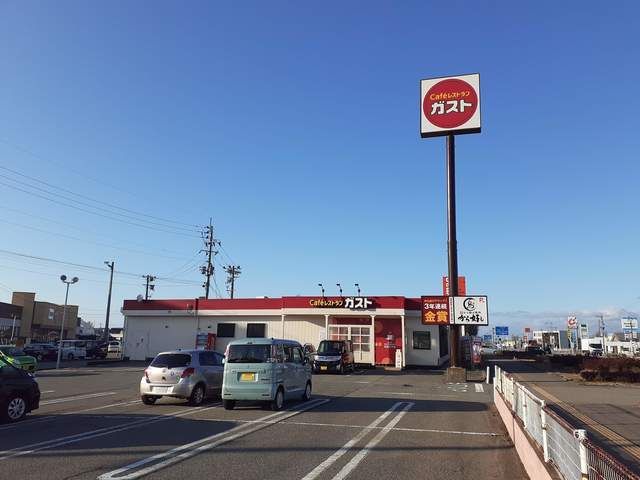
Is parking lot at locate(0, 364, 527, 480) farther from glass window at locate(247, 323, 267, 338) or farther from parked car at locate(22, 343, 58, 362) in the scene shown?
parked car at locate(22, 343, 58, 362)

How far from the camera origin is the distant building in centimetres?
7519

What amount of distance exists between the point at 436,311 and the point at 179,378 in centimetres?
1901

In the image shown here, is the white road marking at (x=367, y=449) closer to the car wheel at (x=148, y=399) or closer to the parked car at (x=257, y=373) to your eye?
the parked car at (x=257, y=373)

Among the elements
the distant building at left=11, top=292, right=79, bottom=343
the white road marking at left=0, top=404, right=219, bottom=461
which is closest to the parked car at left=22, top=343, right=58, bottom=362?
the distant building at left=11, top=292, right=79, bottom=343

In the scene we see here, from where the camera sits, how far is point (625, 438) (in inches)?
417

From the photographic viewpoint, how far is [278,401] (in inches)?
560

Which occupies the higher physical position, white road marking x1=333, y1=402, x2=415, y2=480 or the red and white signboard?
the red and white signboard

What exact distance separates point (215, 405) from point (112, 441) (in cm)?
595

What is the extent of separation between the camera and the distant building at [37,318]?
75188mm

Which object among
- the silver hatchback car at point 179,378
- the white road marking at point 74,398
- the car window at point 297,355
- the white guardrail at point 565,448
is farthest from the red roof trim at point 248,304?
the white guardrail at point 565,448

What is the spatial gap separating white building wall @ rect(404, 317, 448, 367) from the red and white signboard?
1310 centimetres

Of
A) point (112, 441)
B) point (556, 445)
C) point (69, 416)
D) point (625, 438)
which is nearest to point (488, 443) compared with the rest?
point (625, 438)

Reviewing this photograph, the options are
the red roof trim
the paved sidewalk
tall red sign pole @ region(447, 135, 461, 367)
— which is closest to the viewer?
the paved sidewalk

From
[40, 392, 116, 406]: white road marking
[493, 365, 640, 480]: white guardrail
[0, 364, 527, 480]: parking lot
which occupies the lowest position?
[40, 392, 116, 406]: white road marking
